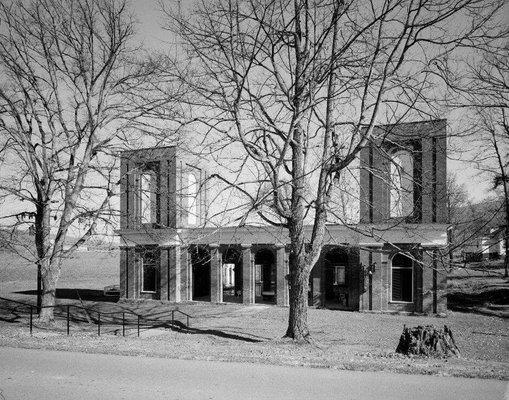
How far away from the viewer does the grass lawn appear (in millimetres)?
9031

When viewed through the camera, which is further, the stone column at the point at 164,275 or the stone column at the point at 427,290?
the stone column at the point at 164,275

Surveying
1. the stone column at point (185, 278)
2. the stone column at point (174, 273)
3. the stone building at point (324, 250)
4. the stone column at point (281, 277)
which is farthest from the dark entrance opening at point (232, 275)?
the stone column at point (174, 273)

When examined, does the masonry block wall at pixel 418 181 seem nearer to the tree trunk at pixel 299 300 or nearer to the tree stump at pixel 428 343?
the tree trunk at pixel 299 300

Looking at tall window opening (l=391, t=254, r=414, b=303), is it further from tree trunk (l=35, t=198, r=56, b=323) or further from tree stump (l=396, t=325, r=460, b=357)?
tree trunk (l=35, t=198, r=56, b=323)

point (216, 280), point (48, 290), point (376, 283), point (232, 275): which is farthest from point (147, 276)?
point (376, 283)

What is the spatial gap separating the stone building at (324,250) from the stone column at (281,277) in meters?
0.06

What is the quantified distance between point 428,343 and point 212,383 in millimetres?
6019

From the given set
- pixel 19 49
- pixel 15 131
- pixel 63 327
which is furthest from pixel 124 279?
pixel 19 49

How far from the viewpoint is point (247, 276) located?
24500 mm

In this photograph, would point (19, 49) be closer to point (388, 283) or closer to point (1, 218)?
point (1, 218)

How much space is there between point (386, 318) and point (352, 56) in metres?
13.8

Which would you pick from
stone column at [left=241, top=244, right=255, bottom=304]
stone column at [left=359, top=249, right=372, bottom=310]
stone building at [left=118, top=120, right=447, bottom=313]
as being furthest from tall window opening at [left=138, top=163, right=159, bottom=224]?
stone column at [left=359, top=249, right=372, bottom=310]

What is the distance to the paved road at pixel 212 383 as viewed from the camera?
6809 millimetres

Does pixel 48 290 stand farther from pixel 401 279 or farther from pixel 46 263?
pixel 401 279
